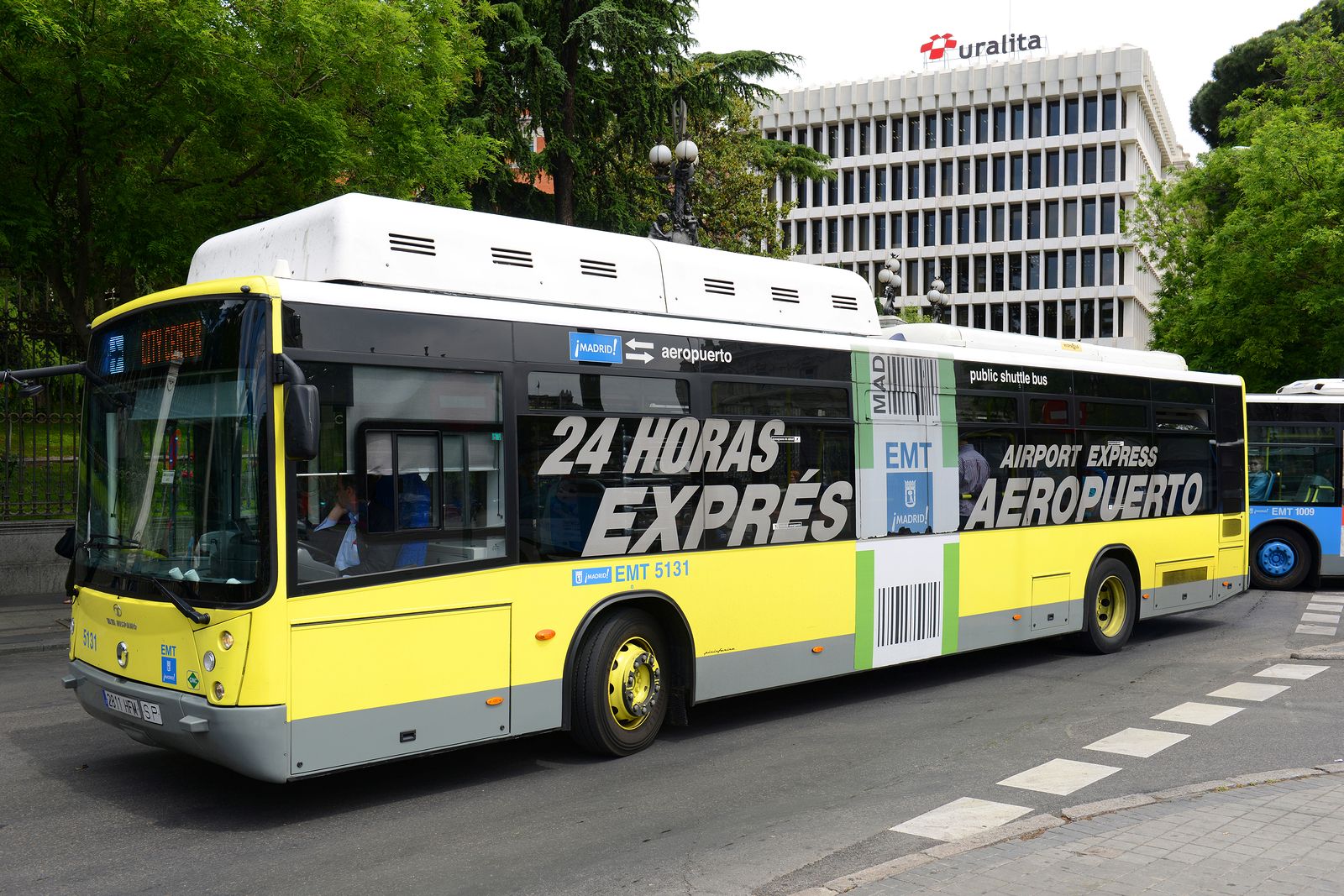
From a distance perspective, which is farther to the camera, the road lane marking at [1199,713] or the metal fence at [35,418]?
the metal fence at [35,418]

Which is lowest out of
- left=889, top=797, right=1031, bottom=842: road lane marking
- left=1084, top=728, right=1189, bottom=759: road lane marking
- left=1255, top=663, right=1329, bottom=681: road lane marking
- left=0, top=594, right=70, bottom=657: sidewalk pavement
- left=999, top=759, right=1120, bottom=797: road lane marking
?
left=1255, top=663, right=1329, bottom=681: road lane marking

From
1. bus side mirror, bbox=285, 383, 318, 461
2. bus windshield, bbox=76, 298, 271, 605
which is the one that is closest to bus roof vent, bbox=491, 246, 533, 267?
bus windshield, bbox=76, 298, 271, 605

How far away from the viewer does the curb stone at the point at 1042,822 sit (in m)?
5.00

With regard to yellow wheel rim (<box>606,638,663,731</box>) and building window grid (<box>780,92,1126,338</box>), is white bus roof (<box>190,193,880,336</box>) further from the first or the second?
building window grid (<box>780,92,1126,338</box>)

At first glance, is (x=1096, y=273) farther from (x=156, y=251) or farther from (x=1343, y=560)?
(x=156, y=251)

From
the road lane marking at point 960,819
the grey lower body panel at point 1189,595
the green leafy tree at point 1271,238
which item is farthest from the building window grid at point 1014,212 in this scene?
the road lane marking at point 960,819

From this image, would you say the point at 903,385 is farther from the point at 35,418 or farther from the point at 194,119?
the point at 35,418

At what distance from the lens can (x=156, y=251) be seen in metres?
13.4

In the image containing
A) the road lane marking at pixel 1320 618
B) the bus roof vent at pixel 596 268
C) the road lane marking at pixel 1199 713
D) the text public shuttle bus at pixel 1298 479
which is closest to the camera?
the bus roof vent at pixel 596 268

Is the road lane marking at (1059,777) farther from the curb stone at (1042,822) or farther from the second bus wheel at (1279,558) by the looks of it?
the second bus wheel at (1279,558)

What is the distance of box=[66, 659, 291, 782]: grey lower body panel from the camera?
5.74 meters

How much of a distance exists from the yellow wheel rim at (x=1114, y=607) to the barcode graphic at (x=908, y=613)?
Result: 9.63ft

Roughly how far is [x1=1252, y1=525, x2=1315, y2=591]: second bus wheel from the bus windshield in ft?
54.0

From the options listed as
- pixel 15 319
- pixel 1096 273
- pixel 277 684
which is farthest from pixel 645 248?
pixel 1096 273
